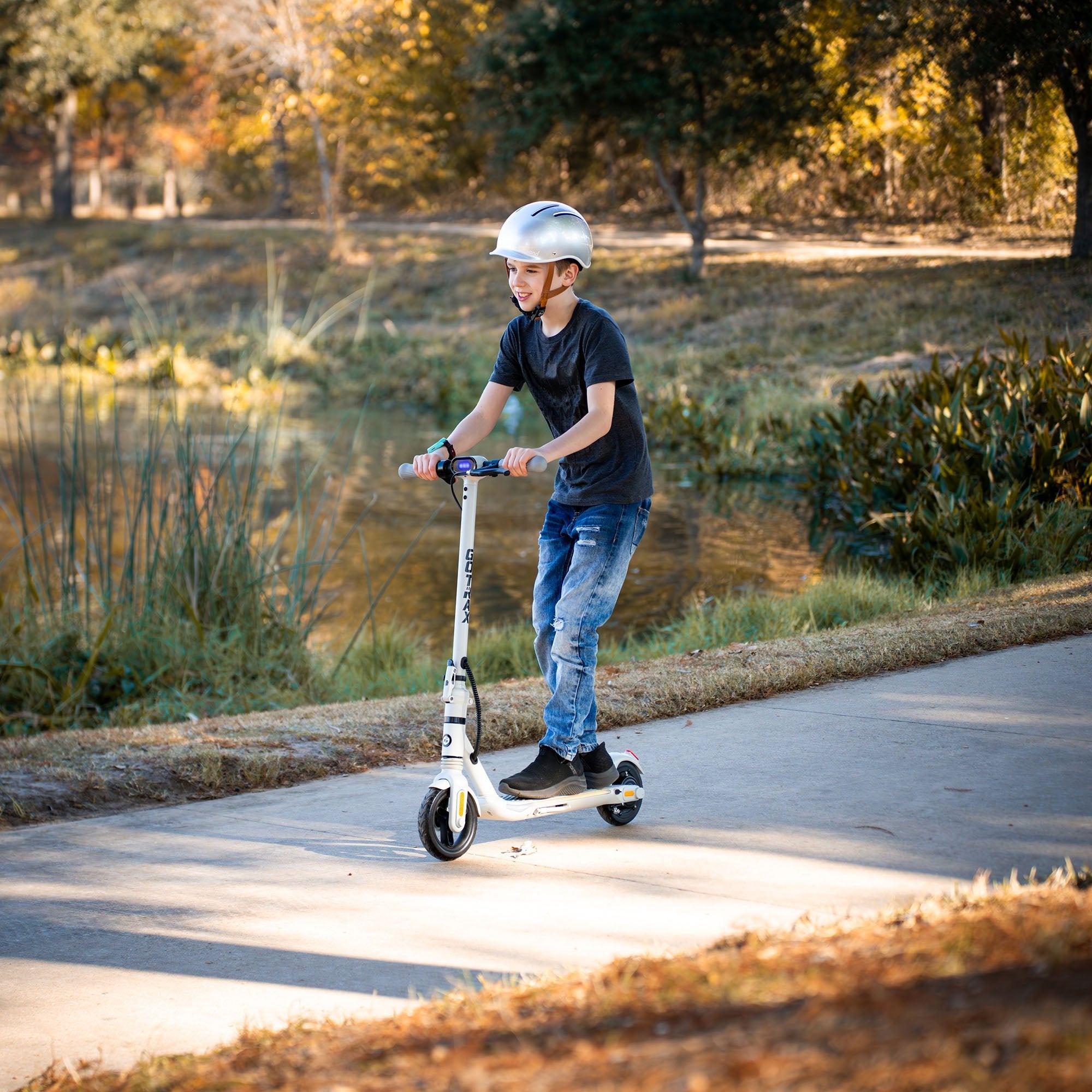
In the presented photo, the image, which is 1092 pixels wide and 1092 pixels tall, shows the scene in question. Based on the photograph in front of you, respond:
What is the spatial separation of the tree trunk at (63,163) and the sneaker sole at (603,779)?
153 ft

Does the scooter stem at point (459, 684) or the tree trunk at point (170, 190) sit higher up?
the tree trunk at point (170, 190)

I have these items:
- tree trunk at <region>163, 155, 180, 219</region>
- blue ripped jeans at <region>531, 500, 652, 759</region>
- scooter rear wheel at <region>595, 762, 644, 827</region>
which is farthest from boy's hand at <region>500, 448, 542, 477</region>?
tree trunk at <region>163, 155, 180, 219</region>

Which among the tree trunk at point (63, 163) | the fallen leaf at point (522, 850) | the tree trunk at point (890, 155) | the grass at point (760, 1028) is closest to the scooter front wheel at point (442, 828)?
the fallen leaf at point (522, 850)

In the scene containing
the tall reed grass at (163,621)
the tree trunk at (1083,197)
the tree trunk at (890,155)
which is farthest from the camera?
the tree trunk at (890,155)

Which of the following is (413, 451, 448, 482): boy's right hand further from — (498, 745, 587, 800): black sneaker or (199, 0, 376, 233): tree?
(199, 0, 376, 233): tree

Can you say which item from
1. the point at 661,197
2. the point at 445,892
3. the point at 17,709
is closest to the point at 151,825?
the point at 445,892

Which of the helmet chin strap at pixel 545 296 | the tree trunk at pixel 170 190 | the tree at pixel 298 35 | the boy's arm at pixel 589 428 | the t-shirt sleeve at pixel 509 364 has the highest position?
the tree at pixel 298 35

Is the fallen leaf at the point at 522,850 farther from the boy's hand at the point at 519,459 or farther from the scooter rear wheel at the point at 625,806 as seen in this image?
the boy's hand at the point at 519,459

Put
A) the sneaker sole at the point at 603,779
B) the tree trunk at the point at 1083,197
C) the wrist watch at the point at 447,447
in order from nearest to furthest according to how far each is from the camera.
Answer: the wrist watch at the point at 447,447 < the sneaker sole at the point at 603,779 < the tree trunk at the point at 1083,197

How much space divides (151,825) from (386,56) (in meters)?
38.7

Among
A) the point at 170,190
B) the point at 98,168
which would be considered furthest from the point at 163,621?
the point at 98,168

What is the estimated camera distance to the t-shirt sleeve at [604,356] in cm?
423

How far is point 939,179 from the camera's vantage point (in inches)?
1049

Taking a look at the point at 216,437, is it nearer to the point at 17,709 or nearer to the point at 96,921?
the point at 17,709
